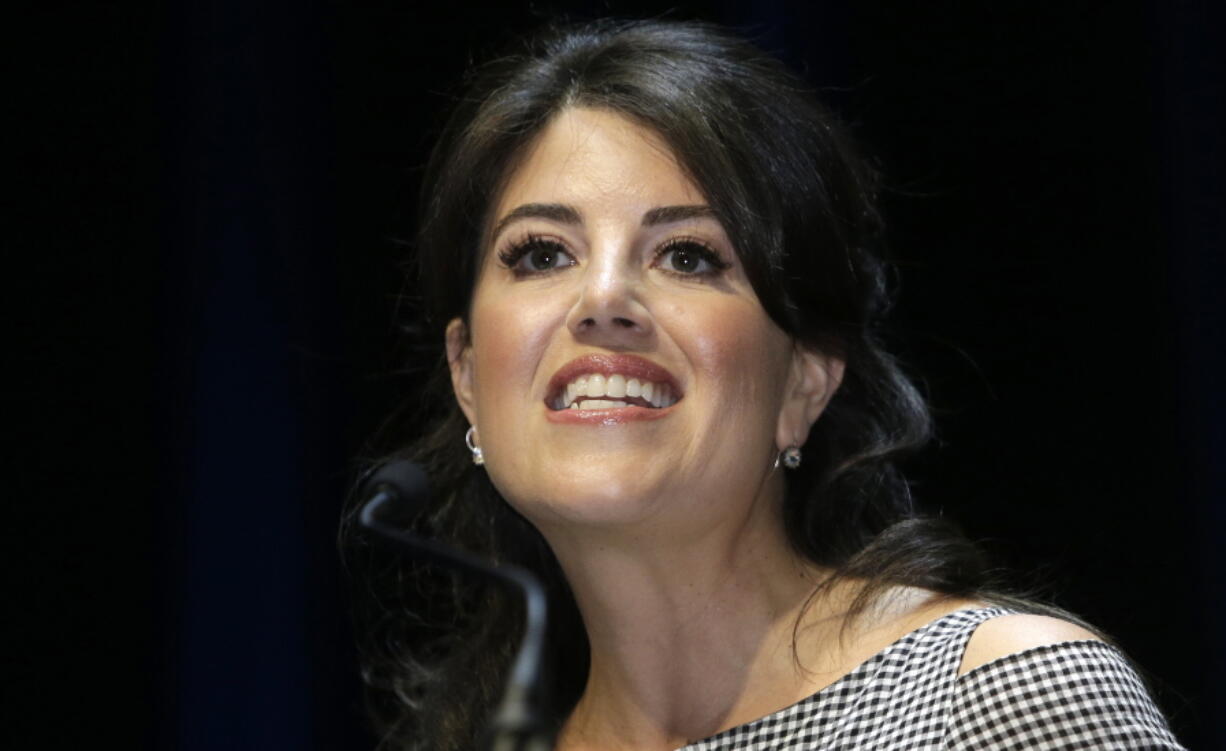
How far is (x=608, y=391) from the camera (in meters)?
1.98

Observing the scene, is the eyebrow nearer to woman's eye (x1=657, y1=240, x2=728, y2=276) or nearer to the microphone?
woman's eye (x1=657, y1=240, x2=728, y2=276)

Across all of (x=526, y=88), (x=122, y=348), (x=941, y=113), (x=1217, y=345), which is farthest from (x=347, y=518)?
(x=1217, y=345)

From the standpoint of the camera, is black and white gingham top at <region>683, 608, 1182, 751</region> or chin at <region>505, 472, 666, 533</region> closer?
black and white gingham top at <region>683, 608, 1182, 751</region>

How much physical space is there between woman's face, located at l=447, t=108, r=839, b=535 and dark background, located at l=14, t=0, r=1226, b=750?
2.26 feet

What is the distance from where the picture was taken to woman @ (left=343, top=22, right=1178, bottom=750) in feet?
6.43

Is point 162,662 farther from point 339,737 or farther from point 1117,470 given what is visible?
point 1117,470

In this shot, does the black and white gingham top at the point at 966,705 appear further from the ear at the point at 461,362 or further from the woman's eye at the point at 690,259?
the ear at the point at 461,362

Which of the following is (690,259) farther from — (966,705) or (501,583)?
(501,583)

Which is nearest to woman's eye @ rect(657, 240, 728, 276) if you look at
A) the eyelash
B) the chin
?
the eyelash

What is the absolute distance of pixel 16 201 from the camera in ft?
9.22

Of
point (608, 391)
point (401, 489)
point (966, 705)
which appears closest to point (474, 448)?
point (608, 391)

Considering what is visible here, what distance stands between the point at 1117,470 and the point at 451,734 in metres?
1.14

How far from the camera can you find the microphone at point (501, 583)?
1.08m

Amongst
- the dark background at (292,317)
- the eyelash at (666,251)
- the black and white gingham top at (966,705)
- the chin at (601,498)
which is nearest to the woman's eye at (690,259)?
the eyelash at (666,251)
